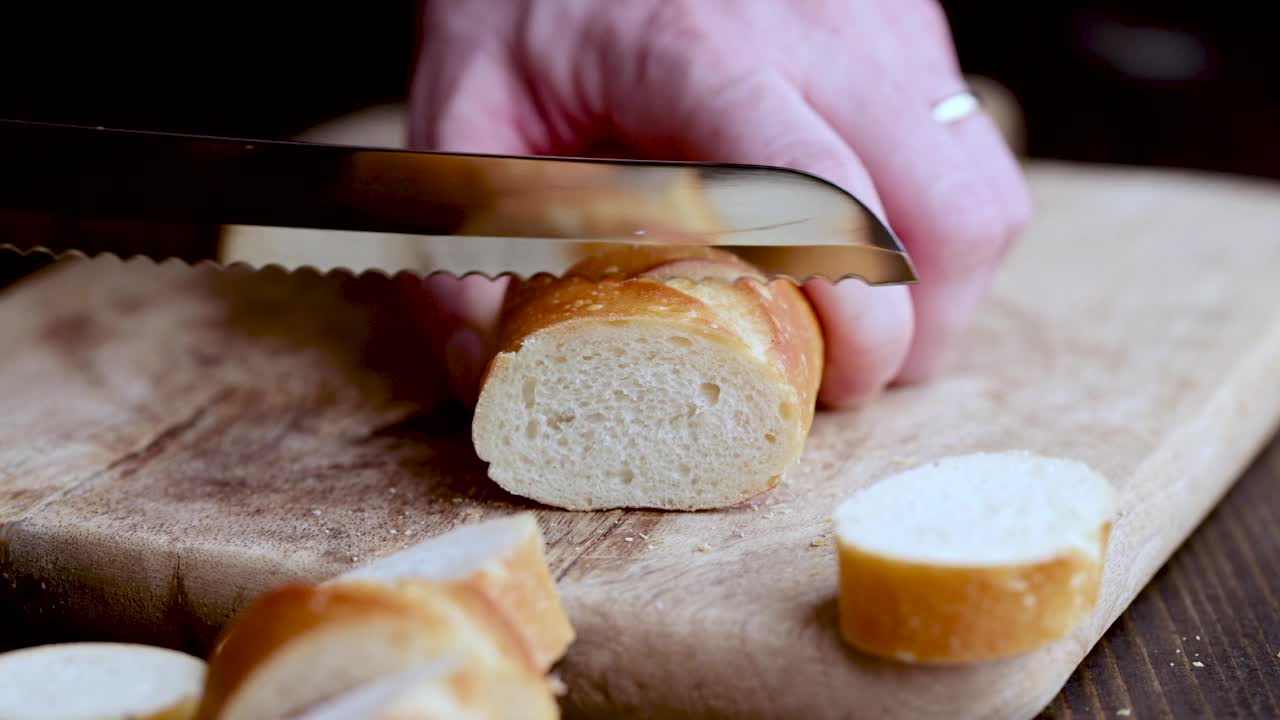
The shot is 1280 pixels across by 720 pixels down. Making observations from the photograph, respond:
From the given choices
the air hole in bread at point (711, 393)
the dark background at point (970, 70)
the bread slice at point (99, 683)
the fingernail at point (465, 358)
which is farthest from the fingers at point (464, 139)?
the dark background at point (970, 70)

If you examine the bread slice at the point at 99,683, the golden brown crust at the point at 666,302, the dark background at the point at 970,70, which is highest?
the golden brown crust at the point at 666,302

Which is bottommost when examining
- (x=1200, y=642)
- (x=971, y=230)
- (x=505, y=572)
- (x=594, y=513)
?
(x=1200, y=642)

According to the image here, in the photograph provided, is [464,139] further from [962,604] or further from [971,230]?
[962,604]

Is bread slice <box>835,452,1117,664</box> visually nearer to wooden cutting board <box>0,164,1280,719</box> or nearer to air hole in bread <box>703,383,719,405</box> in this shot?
wooden cutting board <box>0,164,1280,719</box>

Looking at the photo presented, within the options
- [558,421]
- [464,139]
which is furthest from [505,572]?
[464,139]

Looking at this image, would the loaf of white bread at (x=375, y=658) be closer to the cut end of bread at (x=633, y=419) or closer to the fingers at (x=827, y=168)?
the cut end of bread at (x=633, y=419)

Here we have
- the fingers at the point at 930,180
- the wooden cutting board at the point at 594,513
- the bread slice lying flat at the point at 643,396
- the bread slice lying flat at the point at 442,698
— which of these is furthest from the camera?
the fingers at the point at 930,180
